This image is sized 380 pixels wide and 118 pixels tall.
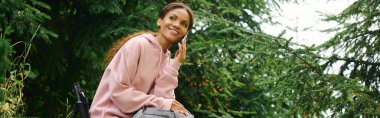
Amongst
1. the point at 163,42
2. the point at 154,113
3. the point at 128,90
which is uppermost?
the point at 163,42

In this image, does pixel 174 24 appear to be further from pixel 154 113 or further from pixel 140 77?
pixel 154 113

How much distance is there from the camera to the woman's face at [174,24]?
11.5 ft

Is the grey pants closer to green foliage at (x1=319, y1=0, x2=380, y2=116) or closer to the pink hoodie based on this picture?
the pink hoodie

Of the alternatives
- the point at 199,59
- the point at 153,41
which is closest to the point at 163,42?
the point at 153,41

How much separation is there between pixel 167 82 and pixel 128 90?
237 mm

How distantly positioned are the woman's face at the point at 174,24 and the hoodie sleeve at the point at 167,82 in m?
0.17

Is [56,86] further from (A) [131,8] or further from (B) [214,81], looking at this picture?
(B) [214,81]

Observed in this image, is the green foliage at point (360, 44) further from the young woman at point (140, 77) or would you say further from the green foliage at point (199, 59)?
the young woman at point (140, 77)

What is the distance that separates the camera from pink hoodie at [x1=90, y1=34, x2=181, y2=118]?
323cm

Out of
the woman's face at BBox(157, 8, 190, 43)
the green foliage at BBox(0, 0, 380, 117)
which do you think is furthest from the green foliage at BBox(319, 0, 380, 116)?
the woman's face at BBox(157, 8, 190, 43)

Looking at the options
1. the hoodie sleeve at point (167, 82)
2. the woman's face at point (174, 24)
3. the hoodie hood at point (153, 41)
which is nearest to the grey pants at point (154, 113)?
the hoodie sleeve at point (167, 82)

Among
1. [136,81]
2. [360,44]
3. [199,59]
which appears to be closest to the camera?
[136,81]

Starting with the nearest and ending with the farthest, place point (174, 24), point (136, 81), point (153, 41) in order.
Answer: point (136, 81), point (153, 41), point (174, 24)

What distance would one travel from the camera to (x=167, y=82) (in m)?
3.38
